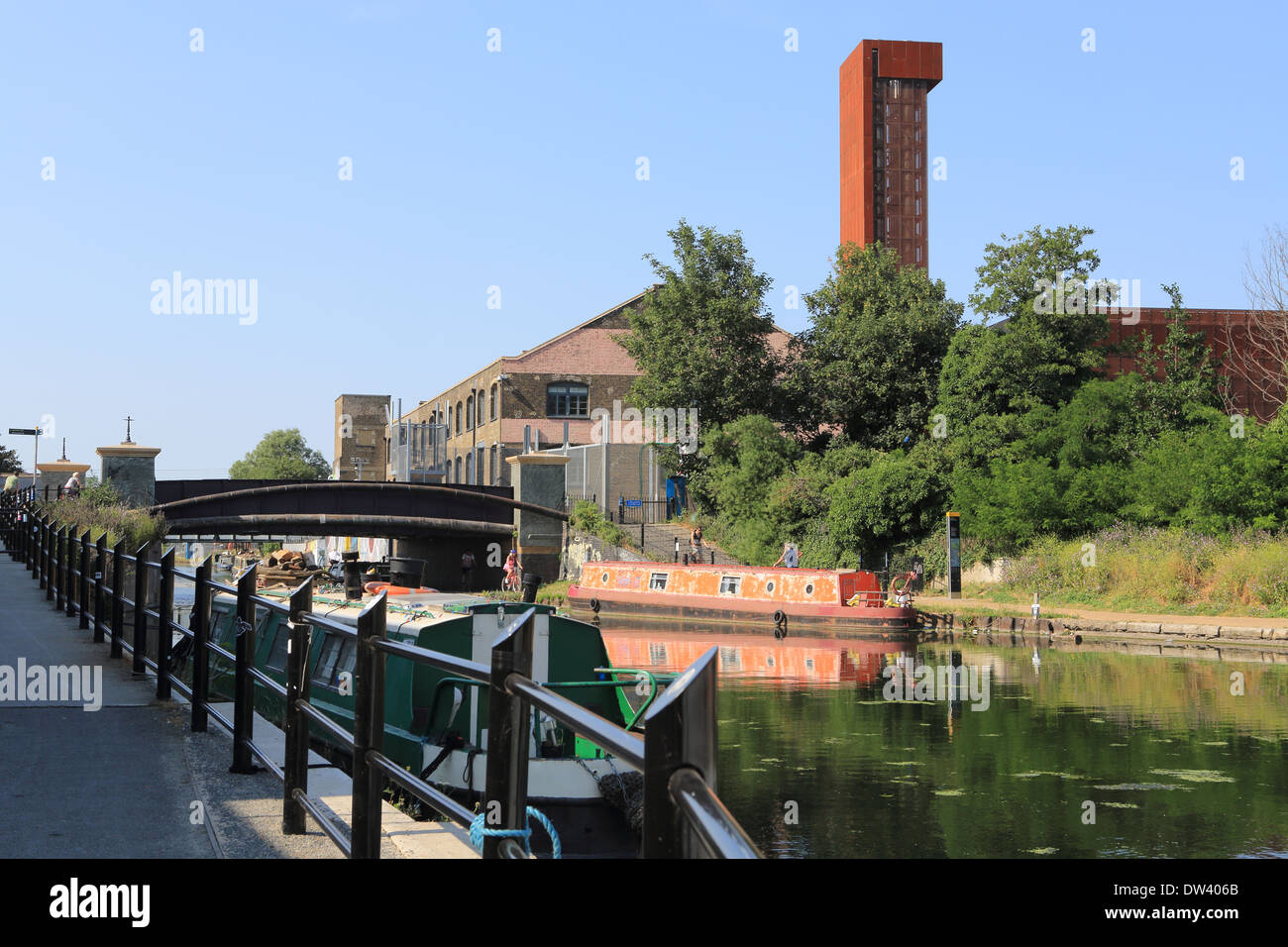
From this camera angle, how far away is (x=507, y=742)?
2.62 metres

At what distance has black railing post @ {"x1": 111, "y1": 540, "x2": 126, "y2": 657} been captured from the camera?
997 centimetres

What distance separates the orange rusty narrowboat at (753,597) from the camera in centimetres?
2839

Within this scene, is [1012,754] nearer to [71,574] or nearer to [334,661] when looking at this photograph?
[334,661]

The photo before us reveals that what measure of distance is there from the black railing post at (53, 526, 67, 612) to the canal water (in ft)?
27.8

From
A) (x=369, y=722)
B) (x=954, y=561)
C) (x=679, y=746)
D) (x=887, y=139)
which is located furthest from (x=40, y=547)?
(x=887, y=139)

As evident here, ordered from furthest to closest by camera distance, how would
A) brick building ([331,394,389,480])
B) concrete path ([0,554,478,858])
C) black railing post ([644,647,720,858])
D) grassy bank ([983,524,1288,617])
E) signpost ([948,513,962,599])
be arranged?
brick building ([331,394,389,480]) < signpost ([948,513,962,599]) < grassy bank ([983,524,1288,617]) < concrete path ([0,554,478,858]) < black railing post ([644,647,720,858])

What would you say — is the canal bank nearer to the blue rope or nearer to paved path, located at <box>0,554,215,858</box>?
paved path, located at <box>0,554,215,858</box>

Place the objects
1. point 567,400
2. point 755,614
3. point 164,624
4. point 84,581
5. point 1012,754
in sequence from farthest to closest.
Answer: point 567,400
point 755,614
point 1012,754
point 84,581
point 164,624

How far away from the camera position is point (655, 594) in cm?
3331

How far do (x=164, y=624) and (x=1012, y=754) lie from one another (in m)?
9.85

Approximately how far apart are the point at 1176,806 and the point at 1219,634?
14.3m

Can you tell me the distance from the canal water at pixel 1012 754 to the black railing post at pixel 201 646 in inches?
179

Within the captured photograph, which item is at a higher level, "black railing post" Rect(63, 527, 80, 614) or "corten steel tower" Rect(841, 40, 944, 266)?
"corten steel tower" Rect(841, 40, 944, 266)

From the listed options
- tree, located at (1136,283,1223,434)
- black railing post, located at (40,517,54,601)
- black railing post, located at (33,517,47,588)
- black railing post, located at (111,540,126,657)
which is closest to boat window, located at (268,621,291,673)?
black railing post, located at (111,540,126,657)
